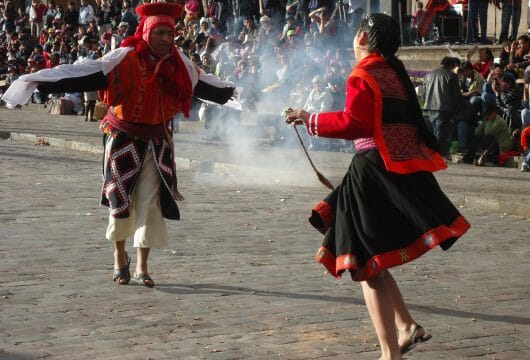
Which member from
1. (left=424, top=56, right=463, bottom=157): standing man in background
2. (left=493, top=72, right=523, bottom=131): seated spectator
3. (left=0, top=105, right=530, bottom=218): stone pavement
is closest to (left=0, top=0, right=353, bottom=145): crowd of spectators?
(left=0, top=105, right=530, bottom=218): stone pavement

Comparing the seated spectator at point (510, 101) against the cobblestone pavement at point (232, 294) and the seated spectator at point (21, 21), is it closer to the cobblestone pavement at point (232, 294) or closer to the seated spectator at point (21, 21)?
the cobblestone pavement at point (232, 294)

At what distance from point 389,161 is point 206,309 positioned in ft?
6.48

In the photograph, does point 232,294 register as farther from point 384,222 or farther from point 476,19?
point 476,19

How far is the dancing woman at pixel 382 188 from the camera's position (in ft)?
17.3

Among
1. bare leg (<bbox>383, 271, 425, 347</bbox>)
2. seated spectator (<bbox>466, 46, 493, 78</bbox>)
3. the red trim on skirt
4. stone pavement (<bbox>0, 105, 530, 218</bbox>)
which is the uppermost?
the red trim on skirt

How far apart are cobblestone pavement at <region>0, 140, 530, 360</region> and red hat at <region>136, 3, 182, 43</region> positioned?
1.73 m

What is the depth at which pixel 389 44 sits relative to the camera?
5422mm

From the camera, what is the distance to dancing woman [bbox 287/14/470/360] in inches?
208

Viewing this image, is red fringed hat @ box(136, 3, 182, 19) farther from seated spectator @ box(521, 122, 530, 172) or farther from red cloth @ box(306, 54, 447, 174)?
seated spectator @ box(521, 122, 530, 172)

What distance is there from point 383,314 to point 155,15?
320 centimetres

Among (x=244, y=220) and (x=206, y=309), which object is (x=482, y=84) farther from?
(x=206, y=309)

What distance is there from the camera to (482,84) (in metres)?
17.1

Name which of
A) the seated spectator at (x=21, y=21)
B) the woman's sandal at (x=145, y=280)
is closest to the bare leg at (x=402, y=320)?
the woman's sandal at (x=145, y=280)

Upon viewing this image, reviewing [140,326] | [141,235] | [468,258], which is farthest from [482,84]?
[140,326]
